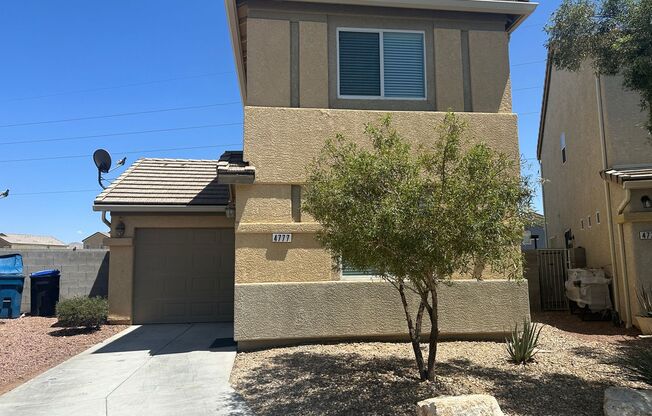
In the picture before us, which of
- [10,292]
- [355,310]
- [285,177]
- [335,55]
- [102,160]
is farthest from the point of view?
[102,160]

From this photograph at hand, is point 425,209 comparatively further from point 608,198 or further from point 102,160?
point 102,160

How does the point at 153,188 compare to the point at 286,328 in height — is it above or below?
above

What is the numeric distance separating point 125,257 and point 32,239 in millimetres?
43162

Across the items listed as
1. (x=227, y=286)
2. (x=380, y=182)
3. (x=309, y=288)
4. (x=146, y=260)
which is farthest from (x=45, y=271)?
(x=380, y=182)

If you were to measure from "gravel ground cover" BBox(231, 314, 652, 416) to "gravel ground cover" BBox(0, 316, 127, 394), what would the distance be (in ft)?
10.7

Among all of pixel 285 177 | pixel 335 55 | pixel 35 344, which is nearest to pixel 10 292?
pixel 35 344

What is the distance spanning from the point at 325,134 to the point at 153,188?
5.51m

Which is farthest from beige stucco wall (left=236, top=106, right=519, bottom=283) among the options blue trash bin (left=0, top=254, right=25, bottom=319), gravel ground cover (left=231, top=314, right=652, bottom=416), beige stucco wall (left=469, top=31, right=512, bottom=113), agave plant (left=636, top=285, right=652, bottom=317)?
blue trash bin (left=0, top=254, right=25, bottom=319)

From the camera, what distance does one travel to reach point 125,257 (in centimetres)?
1174

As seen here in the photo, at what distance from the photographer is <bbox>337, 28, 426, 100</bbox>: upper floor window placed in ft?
31.1

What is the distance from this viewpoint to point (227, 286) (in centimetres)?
1214

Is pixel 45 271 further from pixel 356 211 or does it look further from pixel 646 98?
pixel 646 98

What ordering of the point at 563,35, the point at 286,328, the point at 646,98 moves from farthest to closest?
1. the point at 286,328
2. the point at 563,35
3. the point at 646,98

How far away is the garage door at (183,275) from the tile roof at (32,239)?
38205mm
